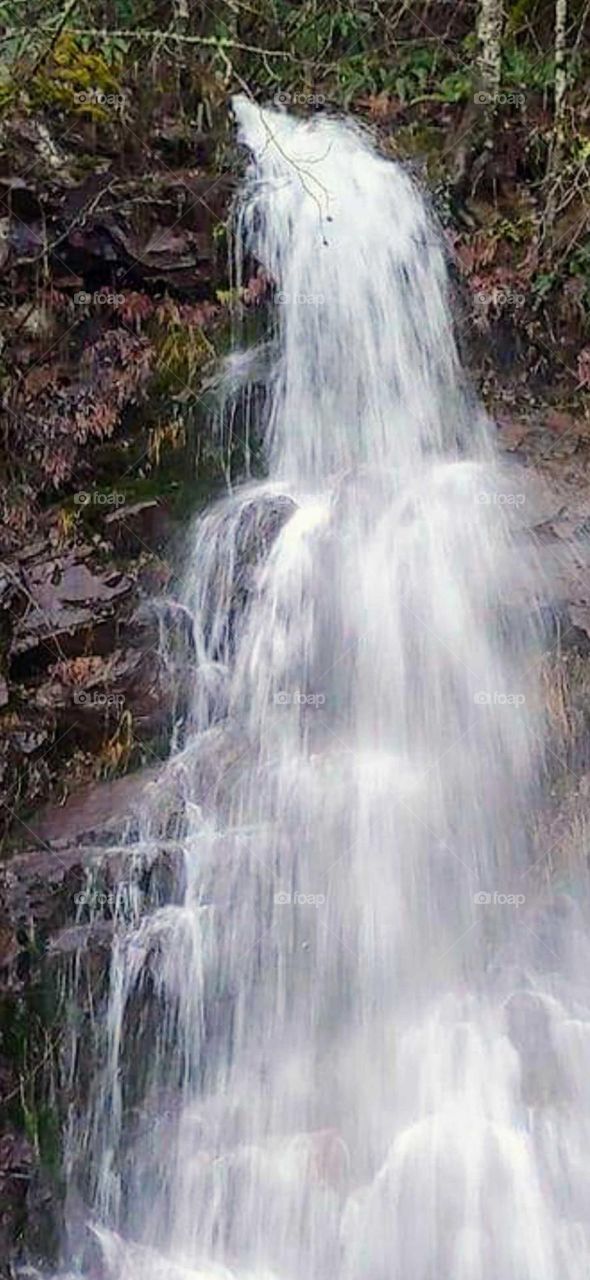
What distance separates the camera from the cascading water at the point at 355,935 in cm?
389

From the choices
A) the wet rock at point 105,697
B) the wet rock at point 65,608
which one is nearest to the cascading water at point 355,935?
the wet rock at point 105,697

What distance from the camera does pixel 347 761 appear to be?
4.95m

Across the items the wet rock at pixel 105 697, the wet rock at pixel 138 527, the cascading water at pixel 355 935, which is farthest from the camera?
the wet rock at pixel 138 527

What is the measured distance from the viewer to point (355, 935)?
452cm

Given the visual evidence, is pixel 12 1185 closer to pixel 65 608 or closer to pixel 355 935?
pixel 355 935

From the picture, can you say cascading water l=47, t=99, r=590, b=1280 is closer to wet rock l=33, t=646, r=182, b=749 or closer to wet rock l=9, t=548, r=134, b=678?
wet rock l=33, t=646, r=182, b=749

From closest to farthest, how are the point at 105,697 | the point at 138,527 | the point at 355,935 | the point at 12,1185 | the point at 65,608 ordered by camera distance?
the point at 12,1185 < the point at 355,935 < the point at 105,697 < the point at 65,608 < the point at 138,527

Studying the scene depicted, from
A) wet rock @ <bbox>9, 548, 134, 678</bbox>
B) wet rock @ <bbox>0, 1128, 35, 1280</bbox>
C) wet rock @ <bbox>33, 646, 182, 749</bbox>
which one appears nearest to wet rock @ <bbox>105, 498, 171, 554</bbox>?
wet rock @ <bbox>9, 548, 134, 678</bbox>

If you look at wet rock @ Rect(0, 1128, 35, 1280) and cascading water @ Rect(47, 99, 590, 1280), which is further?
wet rock @ Rect(0, 1128, 35, 1280)

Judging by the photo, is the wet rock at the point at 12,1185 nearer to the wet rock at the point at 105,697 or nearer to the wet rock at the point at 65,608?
the wet rock at the point at 105,697

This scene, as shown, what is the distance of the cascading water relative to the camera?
3.89 metres

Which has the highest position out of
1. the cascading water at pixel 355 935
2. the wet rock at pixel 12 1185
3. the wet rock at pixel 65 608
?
the wet rock at pixel 65 608

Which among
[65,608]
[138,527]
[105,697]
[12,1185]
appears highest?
[138,527]

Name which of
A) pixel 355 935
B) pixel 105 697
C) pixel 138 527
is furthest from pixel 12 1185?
pixel 138 527
